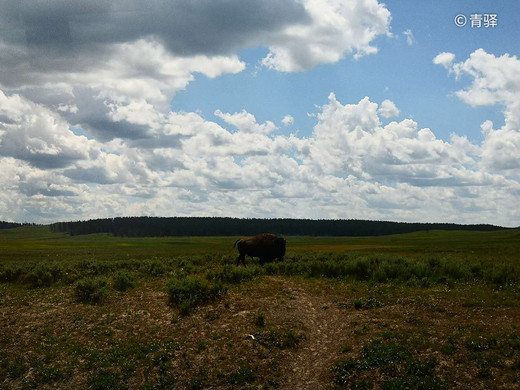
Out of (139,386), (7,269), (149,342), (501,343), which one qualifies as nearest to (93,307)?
(149,342)

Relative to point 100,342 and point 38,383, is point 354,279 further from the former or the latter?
point 38,383

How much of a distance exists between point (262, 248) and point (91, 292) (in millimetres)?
12431

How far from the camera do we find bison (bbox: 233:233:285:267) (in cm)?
2992

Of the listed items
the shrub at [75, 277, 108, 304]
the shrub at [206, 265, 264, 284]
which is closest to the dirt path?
the shrub at [206, 265, 264, 284]

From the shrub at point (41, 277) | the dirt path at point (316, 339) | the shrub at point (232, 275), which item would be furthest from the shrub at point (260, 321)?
the shrub at point (41, 277)

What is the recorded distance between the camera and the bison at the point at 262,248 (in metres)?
29.9

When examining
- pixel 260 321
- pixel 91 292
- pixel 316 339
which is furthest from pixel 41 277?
pixel 316 339

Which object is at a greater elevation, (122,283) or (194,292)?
(194,292)

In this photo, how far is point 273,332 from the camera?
51.3ft

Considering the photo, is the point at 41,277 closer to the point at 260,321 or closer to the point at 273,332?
the point at 260,321

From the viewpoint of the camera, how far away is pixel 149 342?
16.0 metres

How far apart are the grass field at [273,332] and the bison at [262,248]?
5.60 metres

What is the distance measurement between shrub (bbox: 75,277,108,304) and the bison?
10336 millimetres

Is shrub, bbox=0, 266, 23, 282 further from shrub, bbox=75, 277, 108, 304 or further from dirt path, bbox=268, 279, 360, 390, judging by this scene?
dirt path, bbox=268, 279, 360, 390
